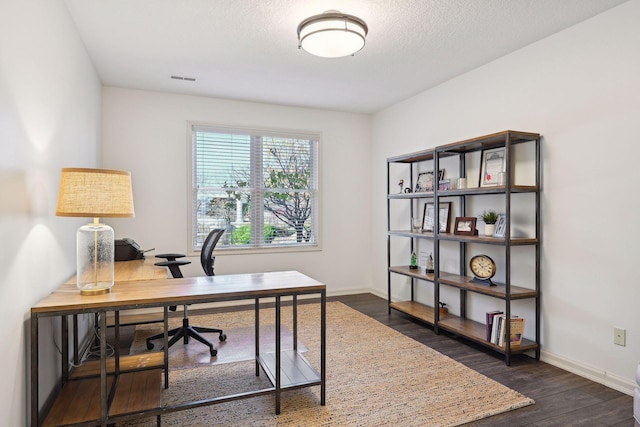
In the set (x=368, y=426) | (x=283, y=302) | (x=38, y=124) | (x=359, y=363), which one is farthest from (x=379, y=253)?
(x=38, y=124)

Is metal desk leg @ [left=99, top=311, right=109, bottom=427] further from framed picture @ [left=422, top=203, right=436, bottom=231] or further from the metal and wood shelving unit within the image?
framed picture @ [left=422, top=203, right=436, bottom=231]

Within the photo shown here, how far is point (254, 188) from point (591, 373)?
389 cm

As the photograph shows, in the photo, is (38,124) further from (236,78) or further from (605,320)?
(605,320)

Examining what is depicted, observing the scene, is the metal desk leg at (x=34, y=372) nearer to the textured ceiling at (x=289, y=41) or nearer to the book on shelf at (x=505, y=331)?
the textured ceiling at (x=289, y=41)

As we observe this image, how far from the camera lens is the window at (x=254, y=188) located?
4.75m

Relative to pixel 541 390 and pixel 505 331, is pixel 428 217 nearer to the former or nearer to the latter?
pixel 505 331

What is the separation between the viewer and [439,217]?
4062mm

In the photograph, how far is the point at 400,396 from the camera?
8.07 ft

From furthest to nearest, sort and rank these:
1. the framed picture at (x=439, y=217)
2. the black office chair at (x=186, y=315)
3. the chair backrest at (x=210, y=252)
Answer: the framed picture at (x=439, y=217), the chair backrest at (x=210, y=252), the black office chair at (x=186, y=315)

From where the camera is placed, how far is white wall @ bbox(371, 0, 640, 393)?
2.54m

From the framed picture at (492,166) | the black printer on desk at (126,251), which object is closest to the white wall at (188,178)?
the black printer on desk at (126,251)

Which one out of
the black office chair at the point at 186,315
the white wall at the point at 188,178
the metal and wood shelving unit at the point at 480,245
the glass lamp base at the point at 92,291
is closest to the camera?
the glass lamp base at the point at 92,291

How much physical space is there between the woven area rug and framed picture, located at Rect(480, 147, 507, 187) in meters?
1.56

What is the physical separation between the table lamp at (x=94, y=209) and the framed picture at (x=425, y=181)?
3143mm
